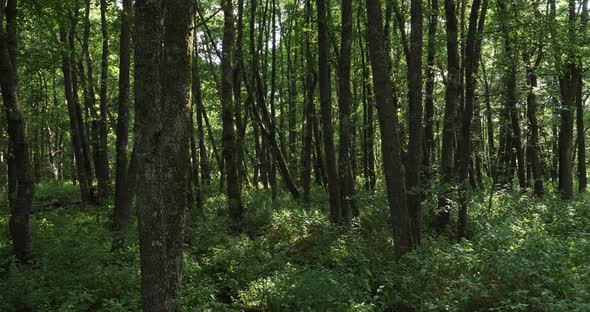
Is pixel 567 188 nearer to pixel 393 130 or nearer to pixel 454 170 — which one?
pixel 454 170

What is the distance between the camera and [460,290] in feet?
21.8

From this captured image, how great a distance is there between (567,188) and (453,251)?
11996 mm

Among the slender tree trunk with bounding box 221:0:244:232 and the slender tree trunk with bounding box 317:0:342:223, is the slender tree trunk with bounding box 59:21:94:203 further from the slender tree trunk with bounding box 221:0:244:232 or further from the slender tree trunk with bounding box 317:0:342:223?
the slender tree trunk with bounding box 317:0:342:223

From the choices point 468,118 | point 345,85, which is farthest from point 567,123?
point 345,85

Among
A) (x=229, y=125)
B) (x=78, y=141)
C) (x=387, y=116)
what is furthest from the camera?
(x=78, y=141)

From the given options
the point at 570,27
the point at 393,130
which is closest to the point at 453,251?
the point at 393,130

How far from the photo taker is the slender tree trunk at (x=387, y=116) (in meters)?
8.51

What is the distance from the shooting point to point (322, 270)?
8586 mm

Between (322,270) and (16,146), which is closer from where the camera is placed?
(322,270)

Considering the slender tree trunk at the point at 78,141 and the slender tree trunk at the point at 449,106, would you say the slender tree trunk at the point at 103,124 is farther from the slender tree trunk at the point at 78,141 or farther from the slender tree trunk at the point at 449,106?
the slender tree trunk at the point at 449,106

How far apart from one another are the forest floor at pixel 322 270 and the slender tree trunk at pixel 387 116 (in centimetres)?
101

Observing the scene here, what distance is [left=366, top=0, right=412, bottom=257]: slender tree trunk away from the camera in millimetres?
8508

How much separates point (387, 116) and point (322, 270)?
3253 mm

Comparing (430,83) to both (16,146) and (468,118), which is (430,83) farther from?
(16,146)
